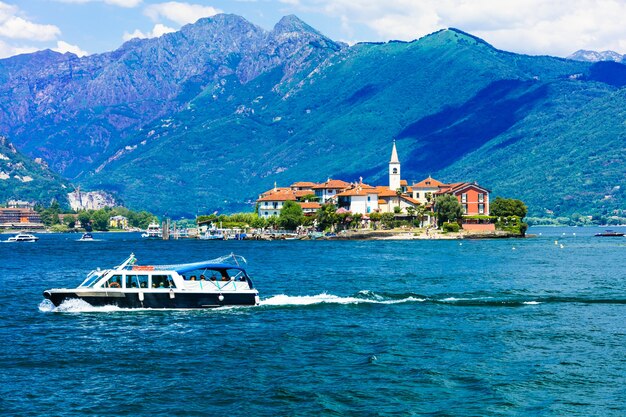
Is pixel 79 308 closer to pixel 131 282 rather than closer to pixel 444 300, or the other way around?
pixel 131 282

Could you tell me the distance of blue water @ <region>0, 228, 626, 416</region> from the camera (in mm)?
35250

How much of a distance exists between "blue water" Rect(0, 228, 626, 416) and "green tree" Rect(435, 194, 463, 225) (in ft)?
360

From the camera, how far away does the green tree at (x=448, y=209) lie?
18550 cm

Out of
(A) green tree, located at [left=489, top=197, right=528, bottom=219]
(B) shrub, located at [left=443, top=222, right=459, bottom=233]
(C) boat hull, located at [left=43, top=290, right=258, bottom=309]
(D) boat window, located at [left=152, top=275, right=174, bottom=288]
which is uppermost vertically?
(A) green tree, located at [left=489, top=197, right=528, bottom=219]

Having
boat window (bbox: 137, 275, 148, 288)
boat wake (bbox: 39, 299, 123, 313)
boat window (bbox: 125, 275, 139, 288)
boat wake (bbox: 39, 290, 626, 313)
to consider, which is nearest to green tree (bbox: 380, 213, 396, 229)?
boat wake (bbox: 39, 290, 626, 313)

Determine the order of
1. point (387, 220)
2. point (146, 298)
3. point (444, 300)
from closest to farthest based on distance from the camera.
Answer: point (146, 298)
point (444, 300)
point (387, 220)

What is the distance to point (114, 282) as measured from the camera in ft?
192

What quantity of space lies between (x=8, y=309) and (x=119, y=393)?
2844cm

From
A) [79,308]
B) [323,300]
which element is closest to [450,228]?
[323,300]

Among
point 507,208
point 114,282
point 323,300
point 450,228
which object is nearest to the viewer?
point 114,282

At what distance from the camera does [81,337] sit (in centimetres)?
4928

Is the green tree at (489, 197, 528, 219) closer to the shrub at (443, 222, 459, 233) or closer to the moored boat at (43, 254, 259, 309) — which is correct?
the shrub at (443, 222, 459, 233)

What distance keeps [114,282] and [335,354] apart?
65.8 feet

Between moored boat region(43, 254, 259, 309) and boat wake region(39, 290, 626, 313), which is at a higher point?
moored boat region(43, 254, 259, 309)
